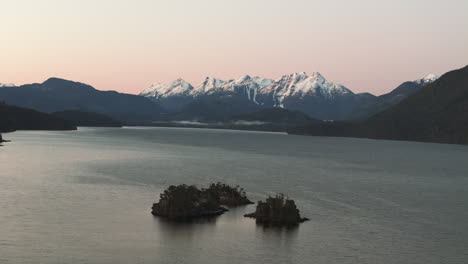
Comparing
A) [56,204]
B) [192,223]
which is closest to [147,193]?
[56,204]

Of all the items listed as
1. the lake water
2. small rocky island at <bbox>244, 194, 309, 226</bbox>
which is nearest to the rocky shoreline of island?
small rocky island at <bbox>244, 194, 309, 226</bbox>

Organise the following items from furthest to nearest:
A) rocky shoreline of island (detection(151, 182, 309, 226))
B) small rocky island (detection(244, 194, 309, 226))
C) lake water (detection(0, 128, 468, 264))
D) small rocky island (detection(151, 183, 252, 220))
Answer: small rocky island (detection(151, 183, 252, 220)), rocky shoreline of island (detection(151, 182, 309, 226)), small rocky island (detection(244, 194, 309, 226)), lake water (detection(0, 128, 468, 264))

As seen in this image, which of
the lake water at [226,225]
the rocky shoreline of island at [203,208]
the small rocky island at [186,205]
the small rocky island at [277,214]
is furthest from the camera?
the small rocky island at [186,205]

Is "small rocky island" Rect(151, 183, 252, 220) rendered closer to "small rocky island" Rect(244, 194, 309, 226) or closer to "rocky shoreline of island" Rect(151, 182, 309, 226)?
"rocky shoreline of island" Rect(151, 182, 309, 226)

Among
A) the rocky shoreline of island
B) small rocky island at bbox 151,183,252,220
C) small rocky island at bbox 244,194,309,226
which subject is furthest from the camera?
small rocky island at bbox 151,183,252,220

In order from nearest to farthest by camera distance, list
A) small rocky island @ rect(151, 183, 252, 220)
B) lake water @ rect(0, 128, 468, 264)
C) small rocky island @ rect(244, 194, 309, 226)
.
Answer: lake water @ rect(0, 128, 468, 264), small rocky island @ rect(244, 194, 309, 226), small rocky island @ rect(151, 183, 252, 220)

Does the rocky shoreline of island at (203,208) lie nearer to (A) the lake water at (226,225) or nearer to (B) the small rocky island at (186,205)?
(B) the small rocky island at (186,205)

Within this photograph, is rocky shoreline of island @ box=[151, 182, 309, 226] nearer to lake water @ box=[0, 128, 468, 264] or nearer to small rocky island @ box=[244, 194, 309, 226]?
small rocky island @ box=[244, 194, 309, 226]

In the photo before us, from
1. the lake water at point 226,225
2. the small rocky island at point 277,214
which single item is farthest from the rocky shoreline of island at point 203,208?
the lake water at point 226,225

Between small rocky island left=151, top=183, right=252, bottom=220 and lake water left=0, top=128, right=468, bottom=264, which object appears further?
small rocky island left=151, top=183, right=252, bottom=220
